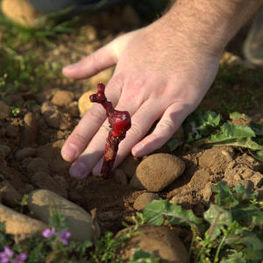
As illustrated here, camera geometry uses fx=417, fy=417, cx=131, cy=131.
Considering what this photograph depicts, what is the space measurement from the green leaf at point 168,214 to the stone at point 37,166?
85cm

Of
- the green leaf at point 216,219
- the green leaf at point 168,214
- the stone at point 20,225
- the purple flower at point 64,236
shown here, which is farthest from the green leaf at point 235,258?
the stone at point 20,225

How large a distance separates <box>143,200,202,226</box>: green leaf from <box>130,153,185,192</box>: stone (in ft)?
1.31

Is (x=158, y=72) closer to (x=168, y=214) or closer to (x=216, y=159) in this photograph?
(x=216, y=159)

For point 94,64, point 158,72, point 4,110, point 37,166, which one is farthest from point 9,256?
point 94,64

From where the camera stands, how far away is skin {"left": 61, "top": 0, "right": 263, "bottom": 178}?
2.95 meters

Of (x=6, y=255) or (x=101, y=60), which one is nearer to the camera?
(x=6, y=255)

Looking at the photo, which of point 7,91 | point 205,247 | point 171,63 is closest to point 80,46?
point 7,91

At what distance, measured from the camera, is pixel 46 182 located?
2.66 m

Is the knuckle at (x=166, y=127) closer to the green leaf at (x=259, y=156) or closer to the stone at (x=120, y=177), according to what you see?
the stone at (x=120, y=177)

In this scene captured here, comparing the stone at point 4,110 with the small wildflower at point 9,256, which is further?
the stone at point 4,110

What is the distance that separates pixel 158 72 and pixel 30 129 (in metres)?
1.07

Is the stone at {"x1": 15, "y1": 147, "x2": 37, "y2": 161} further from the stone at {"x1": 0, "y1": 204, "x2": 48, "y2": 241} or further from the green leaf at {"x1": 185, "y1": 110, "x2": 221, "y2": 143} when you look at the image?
the green leaf at {"x1": 185, "y1": 110, "x2": 221, "y2": 143}

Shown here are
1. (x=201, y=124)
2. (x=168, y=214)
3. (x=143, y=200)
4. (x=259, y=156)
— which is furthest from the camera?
(x=201, y=124)

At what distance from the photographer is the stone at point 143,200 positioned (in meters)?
2.50
